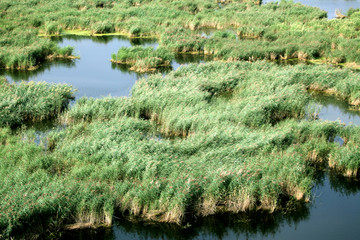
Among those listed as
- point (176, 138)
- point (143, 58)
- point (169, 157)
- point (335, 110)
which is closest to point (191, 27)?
point (143, 58)

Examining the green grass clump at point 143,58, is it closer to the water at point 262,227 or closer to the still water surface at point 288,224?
the still water surface at point 288,224

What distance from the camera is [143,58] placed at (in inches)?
981

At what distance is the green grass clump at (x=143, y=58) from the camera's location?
79.9 feet

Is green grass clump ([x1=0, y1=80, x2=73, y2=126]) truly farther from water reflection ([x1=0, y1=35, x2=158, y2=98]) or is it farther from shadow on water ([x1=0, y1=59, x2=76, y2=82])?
shadow on water ([x1=0, y1=59, x2=76, y2=82])

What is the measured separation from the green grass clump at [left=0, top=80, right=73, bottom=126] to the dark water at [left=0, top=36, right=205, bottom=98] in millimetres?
2442

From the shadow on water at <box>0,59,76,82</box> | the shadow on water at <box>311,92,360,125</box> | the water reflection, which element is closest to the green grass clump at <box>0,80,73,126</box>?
the water reflection

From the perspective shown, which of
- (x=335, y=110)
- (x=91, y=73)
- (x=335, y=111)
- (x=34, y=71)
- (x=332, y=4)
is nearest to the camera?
(x=335, y=111)

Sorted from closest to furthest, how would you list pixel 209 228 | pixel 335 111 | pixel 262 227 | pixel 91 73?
pixel 209 228 < pixel 262 227 < pixel 335 111 < pixel 91 73

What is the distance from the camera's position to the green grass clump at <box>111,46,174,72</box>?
24344mm

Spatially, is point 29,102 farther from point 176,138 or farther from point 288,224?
point 288,224

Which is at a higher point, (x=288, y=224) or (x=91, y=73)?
(x=91, y=73)

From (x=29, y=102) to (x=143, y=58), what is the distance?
30.8ft

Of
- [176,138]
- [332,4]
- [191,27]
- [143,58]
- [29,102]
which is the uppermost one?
[332,4]

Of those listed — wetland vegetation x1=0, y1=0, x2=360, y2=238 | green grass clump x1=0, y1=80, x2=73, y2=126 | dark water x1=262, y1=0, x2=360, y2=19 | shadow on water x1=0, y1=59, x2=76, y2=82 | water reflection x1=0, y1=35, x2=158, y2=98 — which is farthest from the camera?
dark water x1=262, y1=0, x2=360, y2=19
